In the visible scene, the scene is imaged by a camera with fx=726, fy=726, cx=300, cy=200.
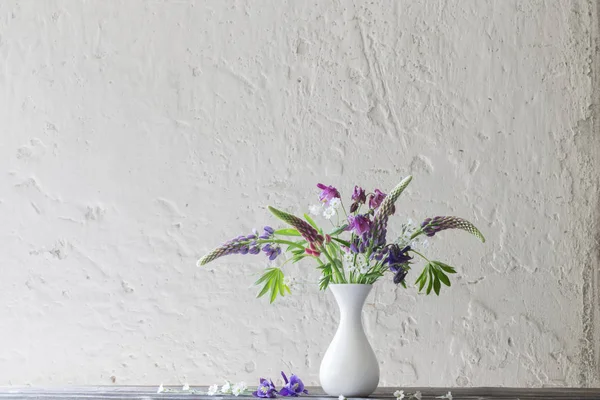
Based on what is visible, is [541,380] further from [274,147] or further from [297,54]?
[297,54]

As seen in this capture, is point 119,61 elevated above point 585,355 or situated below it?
above

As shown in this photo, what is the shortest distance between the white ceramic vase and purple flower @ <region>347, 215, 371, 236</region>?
116 millimetres

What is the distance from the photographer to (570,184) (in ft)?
6.51

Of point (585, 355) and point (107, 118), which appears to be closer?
point (585, 355)

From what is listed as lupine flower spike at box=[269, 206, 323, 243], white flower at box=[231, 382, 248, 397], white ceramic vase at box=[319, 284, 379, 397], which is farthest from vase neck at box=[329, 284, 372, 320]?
white flower at box=[231, 382, 248, 397]

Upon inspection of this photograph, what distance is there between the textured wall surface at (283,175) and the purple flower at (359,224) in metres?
0.55

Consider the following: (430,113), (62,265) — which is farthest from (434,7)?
(62,265)

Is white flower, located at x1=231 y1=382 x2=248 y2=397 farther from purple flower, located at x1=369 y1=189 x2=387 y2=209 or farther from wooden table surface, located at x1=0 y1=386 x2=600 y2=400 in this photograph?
purple flower, located at x1=369 y1=189 x2=387 y2=209

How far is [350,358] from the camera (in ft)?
4.74

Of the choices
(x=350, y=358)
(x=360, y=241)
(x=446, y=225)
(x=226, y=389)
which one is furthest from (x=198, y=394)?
(x=446, y=225)

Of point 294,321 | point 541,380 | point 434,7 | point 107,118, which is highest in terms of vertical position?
point 434,7

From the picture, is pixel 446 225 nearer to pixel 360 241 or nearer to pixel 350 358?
pixel 360 241

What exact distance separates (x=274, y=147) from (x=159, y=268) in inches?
18.5

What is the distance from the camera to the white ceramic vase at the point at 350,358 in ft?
4.71
